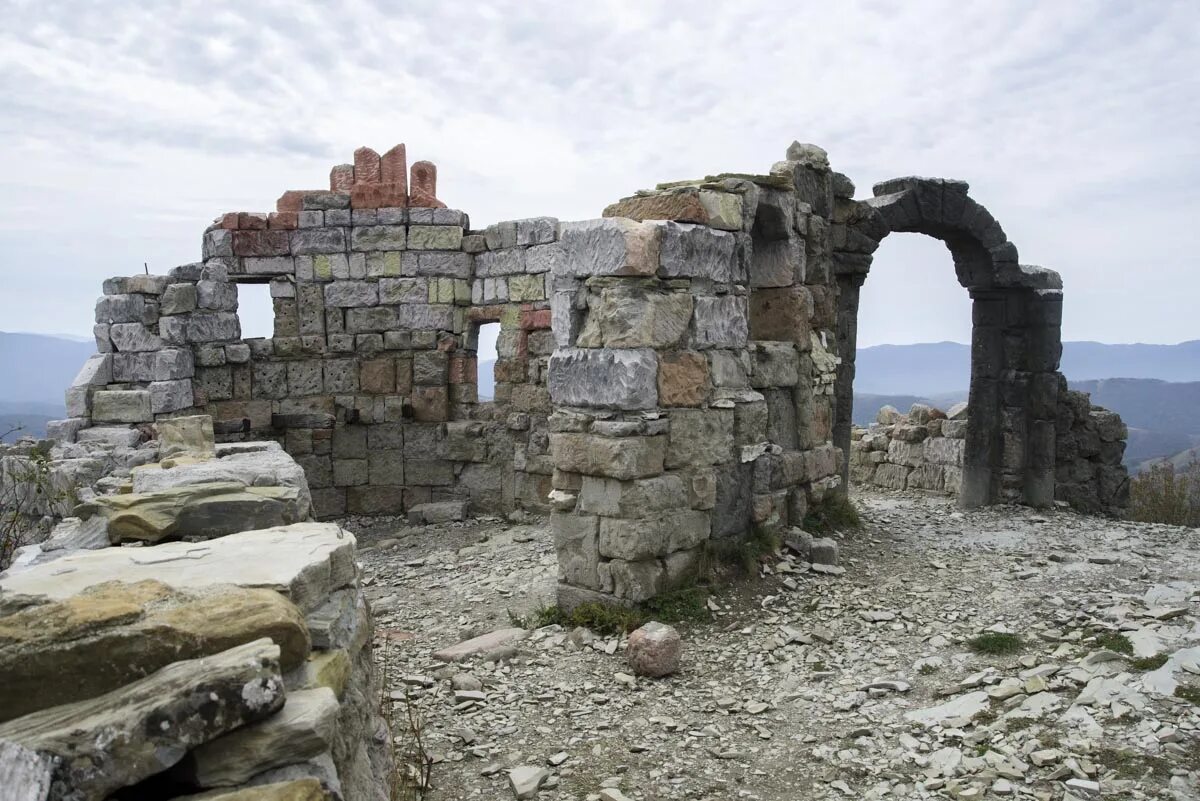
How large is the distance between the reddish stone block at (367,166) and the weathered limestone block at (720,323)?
544 cm

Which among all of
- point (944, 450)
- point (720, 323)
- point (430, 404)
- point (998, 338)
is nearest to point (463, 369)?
point (430, 404)

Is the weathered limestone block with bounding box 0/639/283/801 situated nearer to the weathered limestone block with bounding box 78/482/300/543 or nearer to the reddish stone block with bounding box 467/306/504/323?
the weathered limestone block with bounding box 78/482/300/543

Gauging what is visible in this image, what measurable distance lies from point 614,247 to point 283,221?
19.4 feet

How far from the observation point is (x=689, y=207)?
20.6 ft

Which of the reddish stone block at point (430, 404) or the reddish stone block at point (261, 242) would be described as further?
the reddish stone block at point (430, 404)

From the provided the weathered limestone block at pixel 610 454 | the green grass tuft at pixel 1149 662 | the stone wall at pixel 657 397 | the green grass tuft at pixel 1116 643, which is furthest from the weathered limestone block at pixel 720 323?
the green grass tuft at pixel 1149 662

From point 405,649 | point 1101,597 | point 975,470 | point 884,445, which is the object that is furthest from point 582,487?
point 884,445

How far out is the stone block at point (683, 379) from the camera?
5.97 m

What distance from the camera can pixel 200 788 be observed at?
6.31ft

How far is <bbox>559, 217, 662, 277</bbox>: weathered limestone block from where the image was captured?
19.1 feet

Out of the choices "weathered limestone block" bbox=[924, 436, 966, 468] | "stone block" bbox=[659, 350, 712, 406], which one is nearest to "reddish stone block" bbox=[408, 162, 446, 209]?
"stone block" bbox=[659, 350, 712, 406]

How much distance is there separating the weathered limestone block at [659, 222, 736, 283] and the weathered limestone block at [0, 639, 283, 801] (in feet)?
14.5

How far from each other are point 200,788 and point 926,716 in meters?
3.58

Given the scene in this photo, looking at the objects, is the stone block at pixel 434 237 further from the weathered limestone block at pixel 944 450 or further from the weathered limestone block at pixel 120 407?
the weathered limestone block at pixel 944 450
